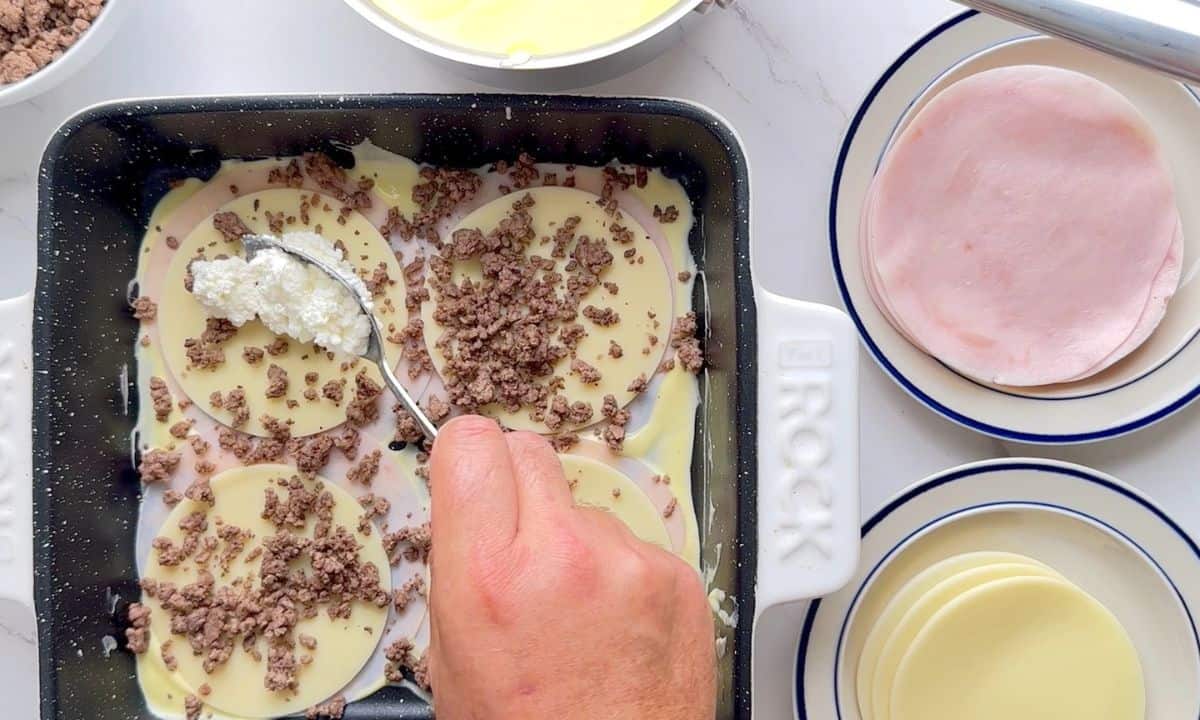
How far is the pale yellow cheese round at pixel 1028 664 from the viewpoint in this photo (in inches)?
33.1

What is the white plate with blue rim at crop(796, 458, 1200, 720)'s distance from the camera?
2.89 feet

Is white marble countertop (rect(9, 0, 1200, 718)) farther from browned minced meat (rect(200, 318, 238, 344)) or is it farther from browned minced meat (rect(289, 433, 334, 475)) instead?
browned minced meat (rect(289, 433, 334, 475))

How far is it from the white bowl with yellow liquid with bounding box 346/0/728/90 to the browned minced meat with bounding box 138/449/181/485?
1.54ft

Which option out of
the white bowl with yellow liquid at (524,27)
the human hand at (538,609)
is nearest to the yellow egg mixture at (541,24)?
the white bowl with yellow liquid at (524,27)

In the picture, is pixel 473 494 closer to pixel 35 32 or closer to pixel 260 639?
pixel 260 639

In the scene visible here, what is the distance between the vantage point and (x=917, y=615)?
2.79 ft

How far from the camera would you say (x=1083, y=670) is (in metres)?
0.86

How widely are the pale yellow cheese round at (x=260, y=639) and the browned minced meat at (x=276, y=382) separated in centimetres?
7

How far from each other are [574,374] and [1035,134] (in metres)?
0.49

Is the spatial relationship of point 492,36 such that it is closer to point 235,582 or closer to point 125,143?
point 125,143

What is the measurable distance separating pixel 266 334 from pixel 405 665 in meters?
0.35

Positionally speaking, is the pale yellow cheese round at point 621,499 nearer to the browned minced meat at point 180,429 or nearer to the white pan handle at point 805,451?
the white pan handle at point 805,451

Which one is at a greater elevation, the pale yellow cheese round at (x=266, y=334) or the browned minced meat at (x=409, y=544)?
the pale yellow cheese round at (x=266, y=334)

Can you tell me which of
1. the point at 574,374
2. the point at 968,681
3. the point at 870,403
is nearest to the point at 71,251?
the point at 574,374
